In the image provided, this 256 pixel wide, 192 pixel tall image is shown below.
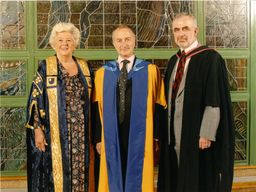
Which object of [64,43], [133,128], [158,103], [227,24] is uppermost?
[227,24]

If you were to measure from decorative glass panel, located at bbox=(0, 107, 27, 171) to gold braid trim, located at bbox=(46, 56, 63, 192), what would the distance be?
1.10 metres

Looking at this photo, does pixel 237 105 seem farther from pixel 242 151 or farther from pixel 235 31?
pixel 235 31

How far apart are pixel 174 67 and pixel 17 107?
1777 mm

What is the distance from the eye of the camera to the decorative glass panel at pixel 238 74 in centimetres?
444

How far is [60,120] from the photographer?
10.6ft

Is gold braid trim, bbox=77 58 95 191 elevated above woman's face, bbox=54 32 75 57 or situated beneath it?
situated beneath

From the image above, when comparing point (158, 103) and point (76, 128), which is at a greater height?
point (158, 103)

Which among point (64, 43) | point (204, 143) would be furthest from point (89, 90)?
point (204, 143)

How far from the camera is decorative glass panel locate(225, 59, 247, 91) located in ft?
14.6

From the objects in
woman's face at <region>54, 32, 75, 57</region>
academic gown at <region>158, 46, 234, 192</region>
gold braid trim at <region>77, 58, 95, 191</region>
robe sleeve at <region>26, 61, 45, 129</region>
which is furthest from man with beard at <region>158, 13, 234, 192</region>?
robe sleeve at <region>26, 61, 45, 129</region>

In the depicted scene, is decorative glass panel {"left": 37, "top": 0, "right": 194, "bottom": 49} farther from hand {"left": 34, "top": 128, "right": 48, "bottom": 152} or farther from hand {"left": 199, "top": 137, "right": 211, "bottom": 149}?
hand {"left": 199, "top": 137, "right": 211, "bottom": 149}

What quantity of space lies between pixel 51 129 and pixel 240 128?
217cm

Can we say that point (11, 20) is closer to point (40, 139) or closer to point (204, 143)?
point (40, 139)

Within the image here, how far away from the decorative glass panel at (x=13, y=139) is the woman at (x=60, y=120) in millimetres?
965
